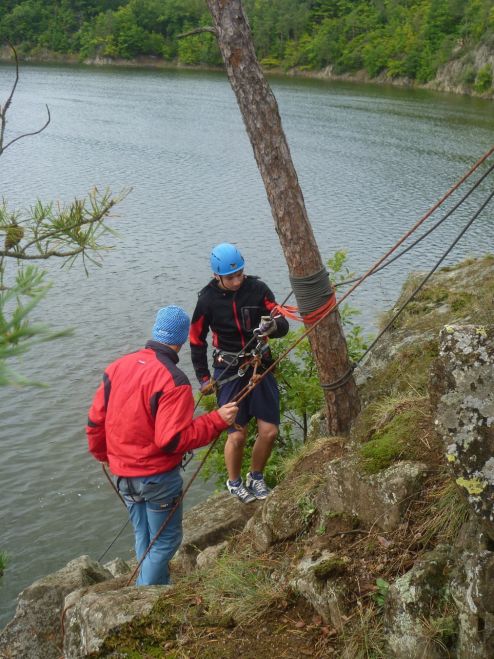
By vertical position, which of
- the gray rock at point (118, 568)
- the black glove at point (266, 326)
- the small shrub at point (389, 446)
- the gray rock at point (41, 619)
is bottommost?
the gray rock at point (118, 568)

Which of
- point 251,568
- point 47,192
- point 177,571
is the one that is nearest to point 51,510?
point 177,571

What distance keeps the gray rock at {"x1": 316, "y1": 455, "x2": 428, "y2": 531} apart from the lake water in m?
5.36

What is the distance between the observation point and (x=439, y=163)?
34.5 m

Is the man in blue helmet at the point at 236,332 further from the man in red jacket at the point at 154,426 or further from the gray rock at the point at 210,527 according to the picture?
the man in red jacket at the point at 154,426

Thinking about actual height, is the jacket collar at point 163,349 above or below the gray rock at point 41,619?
above

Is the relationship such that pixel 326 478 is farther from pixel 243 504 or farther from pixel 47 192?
pixel 47 192

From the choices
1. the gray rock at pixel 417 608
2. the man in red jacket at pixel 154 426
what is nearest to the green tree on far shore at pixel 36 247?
the man in red jacket at pixel 154 426

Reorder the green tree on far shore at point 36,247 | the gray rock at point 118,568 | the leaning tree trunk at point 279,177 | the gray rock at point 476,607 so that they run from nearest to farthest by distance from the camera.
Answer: the green tree on far shore at point 36,247, the gray rock at point 476,607, the leaning tree trunk at point 279,177, the gray rock at point 118,568

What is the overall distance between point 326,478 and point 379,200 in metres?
23.6

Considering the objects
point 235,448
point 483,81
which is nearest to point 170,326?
point 235,448

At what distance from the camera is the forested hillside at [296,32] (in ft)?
288

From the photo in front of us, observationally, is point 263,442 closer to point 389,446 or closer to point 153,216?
point 389,446

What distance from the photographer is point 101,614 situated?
4.97 m

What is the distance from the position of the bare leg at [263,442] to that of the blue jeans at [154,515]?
3.98ft
